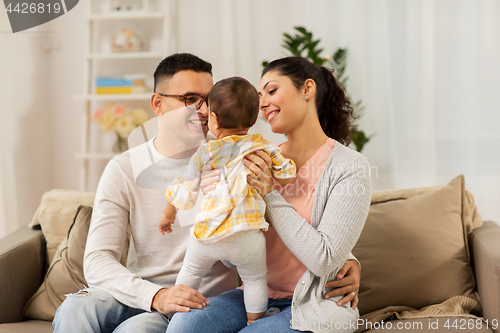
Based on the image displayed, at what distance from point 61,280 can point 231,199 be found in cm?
103

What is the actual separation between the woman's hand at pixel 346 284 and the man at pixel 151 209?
4 centimetres

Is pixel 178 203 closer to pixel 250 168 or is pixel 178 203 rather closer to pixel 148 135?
pixel 250 168

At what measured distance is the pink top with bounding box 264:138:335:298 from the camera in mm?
1372

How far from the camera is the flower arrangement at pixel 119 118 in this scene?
10.2 feet

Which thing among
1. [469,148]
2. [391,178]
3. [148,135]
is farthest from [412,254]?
[469,148]

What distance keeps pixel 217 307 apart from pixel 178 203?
364 millimetres

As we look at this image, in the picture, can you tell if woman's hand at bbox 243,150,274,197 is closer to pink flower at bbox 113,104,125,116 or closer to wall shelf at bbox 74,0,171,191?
wall shelf at bbox 74,0,171,191

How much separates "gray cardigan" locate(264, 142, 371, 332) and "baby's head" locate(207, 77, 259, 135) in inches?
10.1

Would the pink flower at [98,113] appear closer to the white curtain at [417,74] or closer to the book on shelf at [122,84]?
the book on shelf at [122,84]

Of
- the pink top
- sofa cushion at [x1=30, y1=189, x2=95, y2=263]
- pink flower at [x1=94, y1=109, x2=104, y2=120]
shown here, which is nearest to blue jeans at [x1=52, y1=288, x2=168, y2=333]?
the pink top

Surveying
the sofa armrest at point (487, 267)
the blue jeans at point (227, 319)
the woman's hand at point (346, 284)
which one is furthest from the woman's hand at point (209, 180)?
the sofa armrest at point (487, 267)

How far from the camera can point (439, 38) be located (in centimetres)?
295

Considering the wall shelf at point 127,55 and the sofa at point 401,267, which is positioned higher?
the wall shelf at point 127,55

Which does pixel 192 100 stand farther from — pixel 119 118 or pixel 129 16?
pixel 129 16
